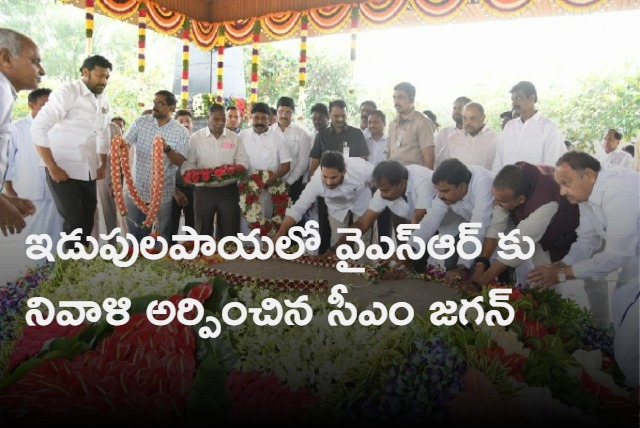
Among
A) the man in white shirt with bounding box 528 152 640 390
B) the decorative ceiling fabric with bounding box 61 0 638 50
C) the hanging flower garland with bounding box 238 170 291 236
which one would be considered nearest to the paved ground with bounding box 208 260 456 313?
the man in white shirt with bounding box 528 152 640 390

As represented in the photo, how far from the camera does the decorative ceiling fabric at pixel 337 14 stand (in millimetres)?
5277

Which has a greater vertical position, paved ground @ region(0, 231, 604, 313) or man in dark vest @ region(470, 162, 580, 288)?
man in dark vest @ region(470, 162, 580, 288)

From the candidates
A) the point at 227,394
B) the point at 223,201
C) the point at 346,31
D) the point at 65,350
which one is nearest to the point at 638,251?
the point at 227,394

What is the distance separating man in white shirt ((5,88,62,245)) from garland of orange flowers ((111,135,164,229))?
46 cm

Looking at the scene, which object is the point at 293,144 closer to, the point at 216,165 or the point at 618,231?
the point at 216,165

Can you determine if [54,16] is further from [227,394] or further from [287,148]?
[227,394]

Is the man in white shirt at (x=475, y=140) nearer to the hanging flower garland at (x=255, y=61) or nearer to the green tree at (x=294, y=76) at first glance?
the hanging flower garland at (x=255, y=61)

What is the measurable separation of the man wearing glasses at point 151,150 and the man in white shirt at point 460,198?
2.06m

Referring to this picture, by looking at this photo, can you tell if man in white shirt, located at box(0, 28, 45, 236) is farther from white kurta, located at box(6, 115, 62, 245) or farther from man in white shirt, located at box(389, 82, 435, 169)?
man in white shirt, located at box(389, 82, 435, 169)

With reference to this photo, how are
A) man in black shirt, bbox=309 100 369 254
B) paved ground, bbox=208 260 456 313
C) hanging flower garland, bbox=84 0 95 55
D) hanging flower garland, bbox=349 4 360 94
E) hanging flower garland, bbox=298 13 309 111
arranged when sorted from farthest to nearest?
hanging flower garland, bbox=298 13 309 111
hanging flower garland, bbox=349 4 360 94
hanging flower garland, bbox=84 0 95 55
man in black shirt, bbox=309 100 369 254
paved ground, bbox=208 260 456 313

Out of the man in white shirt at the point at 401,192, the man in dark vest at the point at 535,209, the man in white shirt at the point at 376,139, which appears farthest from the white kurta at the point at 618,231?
the man in white shirt at the point at 376,139

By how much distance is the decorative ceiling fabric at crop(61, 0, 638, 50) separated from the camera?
528cm

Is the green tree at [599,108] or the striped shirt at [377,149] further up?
the green tree at [599,108]

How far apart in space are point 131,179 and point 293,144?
129 cm
